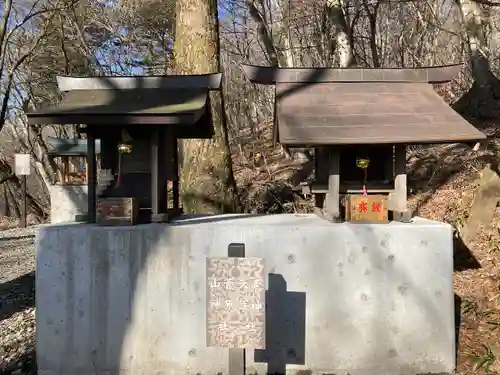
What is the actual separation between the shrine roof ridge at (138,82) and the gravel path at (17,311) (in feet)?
9.20

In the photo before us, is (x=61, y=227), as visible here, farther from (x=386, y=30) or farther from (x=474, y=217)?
(x=386, y=30)

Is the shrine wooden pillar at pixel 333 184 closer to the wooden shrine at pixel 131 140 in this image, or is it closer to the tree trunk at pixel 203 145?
the wooden shrine at pixel 131 140

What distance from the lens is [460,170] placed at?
9.90 m

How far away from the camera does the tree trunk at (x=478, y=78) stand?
1220 centimetres

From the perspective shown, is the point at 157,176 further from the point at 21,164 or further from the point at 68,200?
the point at 21,164

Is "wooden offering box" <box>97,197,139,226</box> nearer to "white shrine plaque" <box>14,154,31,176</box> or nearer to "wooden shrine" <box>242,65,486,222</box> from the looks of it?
"wooden shrine" <box>242,65,486,222</box>

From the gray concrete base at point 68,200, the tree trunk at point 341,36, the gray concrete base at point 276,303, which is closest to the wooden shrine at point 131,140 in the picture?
the gray concrete base at point 276,303

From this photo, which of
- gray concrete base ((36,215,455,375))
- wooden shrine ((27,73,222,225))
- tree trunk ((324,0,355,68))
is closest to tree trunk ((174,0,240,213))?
wooden shrine ((27,73,222,225))

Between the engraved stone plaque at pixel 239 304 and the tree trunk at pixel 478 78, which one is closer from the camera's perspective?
the engraved stone plaque at pixel 239 304

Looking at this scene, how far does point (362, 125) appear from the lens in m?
4.83

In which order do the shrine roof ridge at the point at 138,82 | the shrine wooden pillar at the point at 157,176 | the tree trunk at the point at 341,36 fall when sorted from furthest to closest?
1. the tree trunk at the point at 341,36
2. the shrine roof ridge at the point at 138,82
3. the shrine wooden pillar at the point at 157,176

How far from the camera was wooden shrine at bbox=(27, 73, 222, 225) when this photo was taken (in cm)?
489

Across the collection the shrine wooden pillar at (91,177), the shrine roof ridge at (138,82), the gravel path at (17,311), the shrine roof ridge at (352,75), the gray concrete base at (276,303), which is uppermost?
the shrine roof ridge at (352,75)

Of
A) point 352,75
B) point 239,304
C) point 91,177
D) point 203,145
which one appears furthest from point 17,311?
point 352,75
